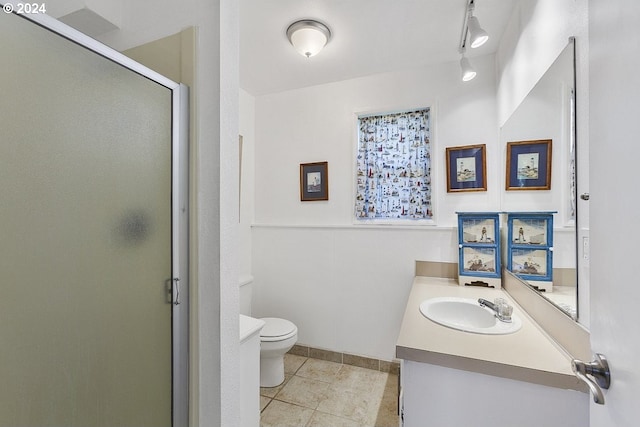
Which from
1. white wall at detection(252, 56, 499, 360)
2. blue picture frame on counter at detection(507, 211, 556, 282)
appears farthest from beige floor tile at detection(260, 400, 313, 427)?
blue picture frame on counter at detection(507, 211, 556, 282)

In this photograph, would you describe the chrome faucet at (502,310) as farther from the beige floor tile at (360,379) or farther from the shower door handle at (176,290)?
the shower door handle at (176,290)

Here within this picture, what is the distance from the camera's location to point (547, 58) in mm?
1253

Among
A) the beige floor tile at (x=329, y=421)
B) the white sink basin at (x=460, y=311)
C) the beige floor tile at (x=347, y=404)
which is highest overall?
the white sink basin at (x=460, y=311)

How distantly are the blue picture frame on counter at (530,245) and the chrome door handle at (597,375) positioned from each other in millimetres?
774

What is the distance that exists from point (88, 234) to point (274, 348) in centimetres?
153

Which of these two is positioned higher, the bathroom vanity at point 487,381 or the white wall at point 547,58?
the white wall at point 547,58

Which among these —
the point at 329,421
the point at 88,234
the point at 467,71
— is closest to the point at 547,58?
the point at 467,71

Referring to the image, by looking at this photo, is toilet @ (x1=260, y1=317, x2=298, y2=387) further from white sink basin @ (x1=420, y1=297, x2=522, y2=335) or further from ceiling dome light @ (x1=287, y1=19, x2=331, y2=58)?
ceiling dome light @ (x1=287, y1=19, x2=331, y2=58)

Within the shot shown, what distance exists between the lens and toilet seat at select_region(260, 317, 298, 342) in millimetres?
2055

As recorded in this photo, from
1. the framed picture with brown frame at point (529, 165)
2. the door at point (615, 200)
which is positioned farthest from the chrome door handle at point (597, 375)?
the framed picture with brown frame at point (529, 165)

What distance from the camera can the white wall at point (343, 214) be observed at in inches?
87.0

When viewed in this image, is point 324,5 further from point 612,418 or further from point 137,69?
point 612,418

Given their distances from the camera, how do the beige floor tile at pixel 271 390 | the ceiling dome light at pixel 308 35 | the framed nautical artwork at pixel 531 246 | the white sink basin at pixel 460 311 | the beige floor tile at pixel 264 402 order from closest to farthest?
the framed nautical artwork at pixel 531 246, the white sink basin at pixel 460 311, the ceiling dome light at pixel 308 35, the beige floor tile at pixel 264 402, the beige floor tile at pixel 271 390

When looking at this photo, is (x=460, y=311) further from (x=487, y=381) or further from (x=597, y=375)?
(x=597, y=375)
